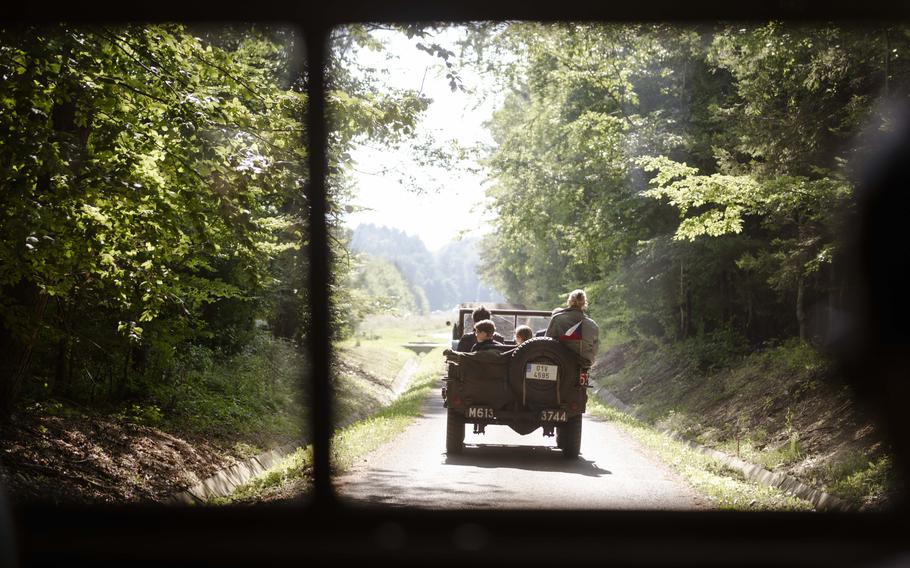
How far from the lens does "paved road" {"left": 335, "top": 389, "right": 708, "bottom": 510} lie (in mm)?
9586

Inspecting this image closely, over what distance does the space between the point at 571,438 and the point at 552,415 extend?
2.30 ft

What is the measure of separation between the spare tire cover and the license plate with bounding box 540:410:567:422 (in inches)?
3.4

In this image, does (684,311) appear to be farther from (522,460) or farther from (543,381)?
(543,381)

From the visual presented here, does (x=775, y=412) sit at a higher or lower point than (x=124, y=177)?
lower

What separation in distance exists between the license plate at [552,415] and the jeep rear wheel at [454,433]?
121 cm

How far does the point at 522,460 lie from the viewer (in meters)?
→ 13.5

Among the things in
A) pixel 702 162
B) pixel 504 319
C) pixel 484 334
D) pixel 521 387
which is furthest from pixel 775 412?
pixel 702 162

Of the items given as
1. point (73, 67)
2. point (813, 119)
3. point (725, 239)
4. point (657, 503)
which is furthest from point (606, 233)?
point (73, 67)

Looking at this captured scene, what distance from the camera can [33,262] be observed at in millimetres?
8914

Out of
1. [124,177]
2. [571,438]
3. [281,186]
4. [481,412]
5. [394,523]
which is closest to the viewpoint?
[394,523]

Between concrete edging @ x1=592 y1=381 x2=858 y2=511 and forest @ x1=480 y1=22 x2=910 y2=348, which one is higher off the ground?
forest @ x1=480 y1=22 x2=910 y2=348

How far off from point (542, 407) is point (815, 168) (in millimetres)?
5239

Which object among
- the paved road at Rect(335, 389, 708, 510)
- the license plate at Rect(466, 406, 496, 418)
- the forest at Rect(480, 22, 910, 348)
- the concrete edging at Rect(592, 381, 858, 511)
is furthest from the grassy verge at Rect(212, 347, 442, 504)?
the forest at Rect(480, 22, 910, 348)

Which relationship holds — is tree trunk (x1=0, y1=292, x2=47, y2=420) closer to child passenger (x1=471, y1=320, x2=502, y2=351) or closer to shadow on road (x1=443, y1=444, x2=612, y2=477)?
shadow on road (x1=443, y1=444, x2=612, y2=477)
